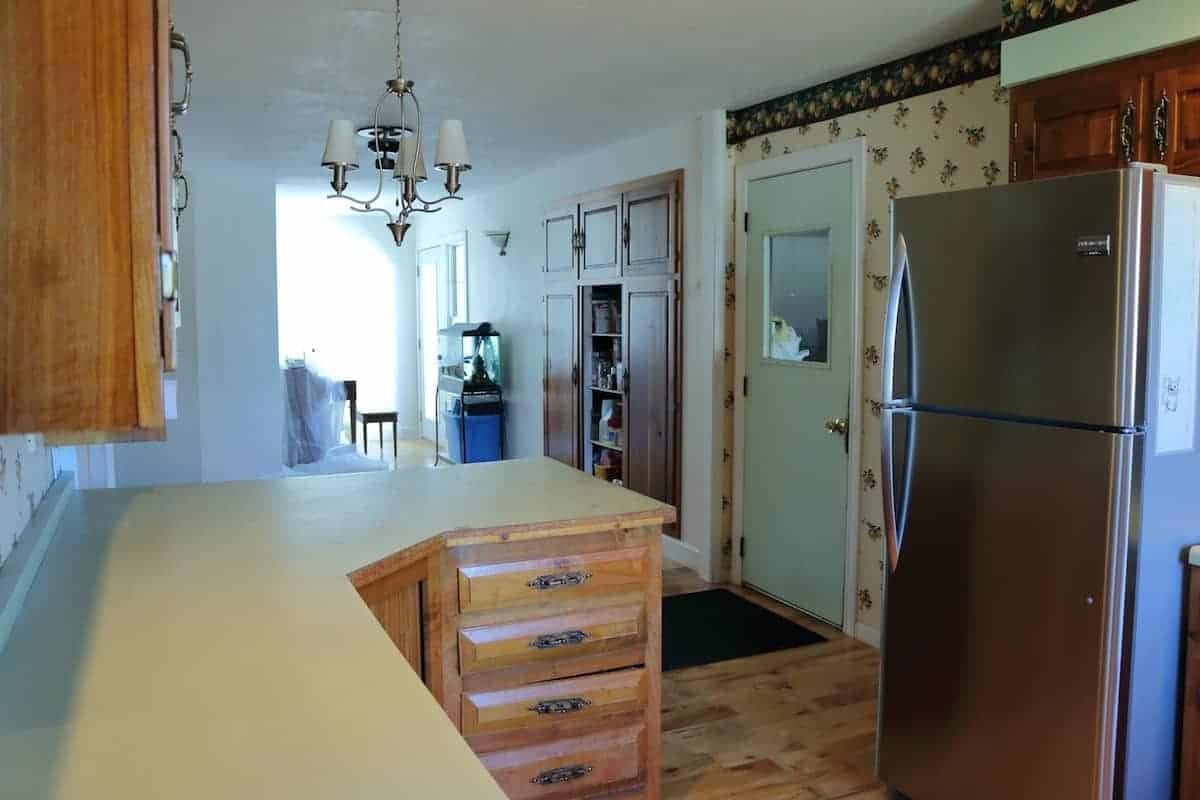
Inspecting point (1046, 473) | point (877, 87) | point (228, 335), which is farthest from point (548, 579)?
point (228, 335)

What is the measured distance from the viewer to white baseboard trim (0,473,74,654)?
1344 mm

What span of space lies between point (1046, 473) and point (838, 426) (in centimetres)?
184

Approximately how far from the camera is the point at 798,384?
4.11 m

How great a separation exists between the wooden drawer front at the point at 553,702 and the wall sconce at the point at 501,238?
210 inches

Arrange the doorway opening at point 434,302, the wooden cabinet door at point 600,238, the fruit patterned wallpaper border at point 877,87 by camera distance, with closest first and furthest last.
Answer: the fruit patterned wallpaper border at point 877,87
the wooden cabinet door at point 600,238
the doorway opening at point 434,302

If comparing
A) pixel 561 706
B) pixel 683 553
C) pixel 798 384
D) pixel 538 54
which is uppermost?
pixel 538 54

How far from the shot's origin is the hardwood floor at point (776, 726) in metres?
2.68

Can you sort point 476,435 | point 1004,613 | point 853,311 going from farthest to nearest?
point 476,435 < point 853,311 < point 1004,613

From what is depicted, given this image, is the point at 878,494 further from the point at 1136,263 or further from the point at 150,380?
the point at 150,380

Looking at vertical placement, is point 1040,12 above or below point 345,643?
above

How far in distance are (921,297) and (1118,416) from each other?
0.57 meters

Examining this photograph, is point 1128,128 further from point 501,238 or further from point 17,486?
point 501,238

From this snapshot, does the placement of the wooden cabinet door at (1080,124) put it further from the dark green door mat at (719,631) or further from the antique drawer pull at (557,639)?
the dark green door mat at (719,631)

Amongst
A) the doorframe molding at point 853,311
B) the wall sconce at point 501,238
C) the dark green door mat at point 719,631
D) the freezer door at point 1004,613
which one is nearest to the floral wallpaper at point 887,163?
the doorframe molding at point 853,311
